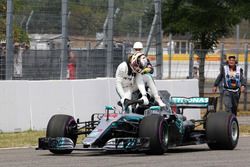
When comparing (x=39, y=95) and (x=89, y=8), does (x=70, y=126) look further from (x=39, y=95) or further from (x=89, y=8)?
(x=89, y=8)

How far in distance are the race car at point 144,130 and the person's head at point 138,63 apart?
0.61 metres

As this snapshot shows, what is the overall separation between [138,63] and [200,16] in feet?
44.1

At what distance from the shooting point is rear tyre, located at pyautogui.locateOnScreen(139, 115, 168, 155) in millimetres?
12727

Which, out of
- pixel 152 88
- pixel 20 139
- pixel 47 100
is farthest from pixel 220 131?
pixel 47 100

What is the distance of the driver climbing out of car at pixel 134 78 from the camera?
14.2m

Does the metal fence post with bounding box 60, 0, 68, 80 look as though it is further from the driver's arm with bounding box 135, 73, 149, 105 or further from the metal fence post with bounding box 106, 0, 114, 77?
the driver's arm with bounding box 135, 73, 149, 105

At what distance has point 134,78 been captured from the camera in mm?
14336

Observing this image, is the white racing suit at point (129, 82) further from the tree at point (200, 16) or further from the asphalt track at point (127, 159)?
the tree at point (200, 16)

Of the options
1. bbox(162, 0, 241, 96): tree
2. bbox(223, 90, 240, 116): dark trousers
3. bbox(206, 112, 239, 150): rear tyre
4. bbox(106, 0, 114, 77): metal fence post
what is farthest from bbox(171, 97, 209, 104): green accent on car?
bbox(162, 0, 241, 96): tree

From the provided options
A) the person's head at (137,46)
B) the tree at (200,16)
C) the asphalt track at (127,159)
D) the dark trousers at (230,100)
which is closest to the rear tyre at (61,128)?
the asphalt track at (127,159)

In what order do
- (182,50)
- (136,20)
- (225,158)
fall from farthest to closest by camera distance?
1. (182,50)
2. (136,20)
3. (225,158)

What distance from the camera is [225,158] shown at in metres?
12.7

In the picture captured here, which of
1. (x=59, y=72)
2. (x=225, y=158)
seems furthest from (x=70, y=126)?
(x=59, y=72)

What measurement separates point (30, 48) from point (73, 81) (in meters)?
1.23
